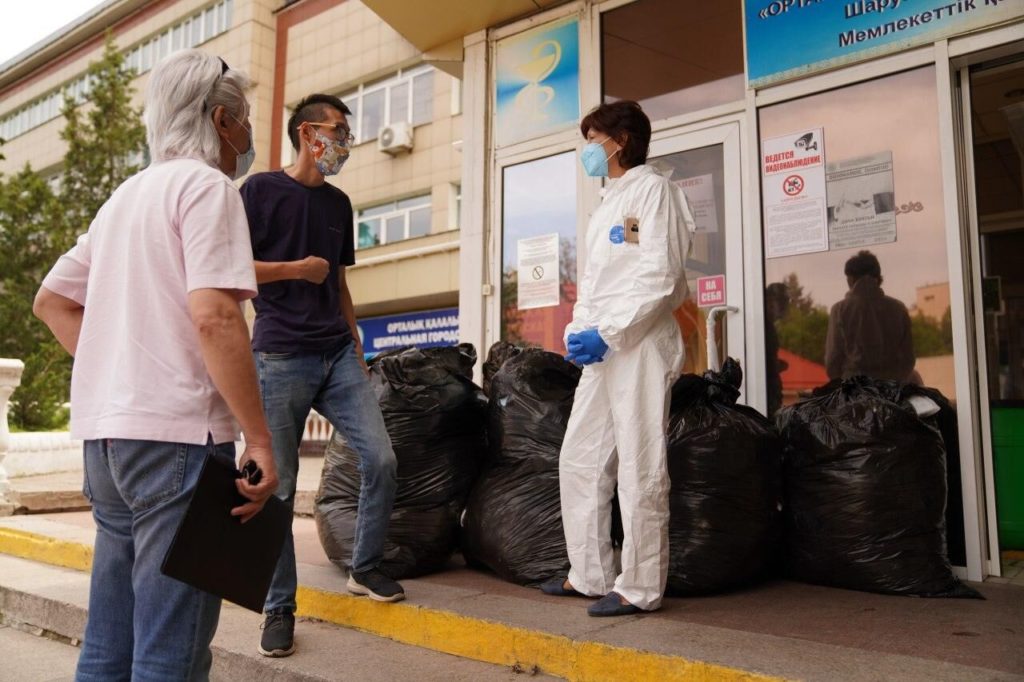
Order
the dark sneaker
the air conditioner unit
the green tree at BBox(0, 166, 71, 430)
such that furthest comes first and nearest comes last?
the air conditioner unit → the green tree at BBox(0, 166, 71, 430) → the dark sneaker

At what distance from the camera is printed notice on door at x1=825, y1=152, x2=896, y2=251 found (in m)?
3.79

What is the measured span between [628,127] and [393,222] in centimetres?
1474

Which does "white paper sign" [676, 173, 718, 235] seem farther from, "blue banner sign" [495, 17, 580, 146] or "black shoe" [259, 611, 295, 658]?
"black shoe" [259, 611, 295, 658]

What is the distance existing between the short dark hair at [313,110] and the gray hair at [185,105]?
1.28 m

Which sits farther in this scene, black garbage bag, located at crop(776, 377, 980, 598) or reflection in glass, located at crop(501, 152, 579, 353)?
reflection in glass, located at crop(501, 152, 579, 353)

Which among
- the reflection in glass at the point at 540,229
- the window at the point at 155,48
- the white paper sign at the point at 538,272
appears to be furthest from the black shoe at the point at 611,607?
the window at the point at 155,48

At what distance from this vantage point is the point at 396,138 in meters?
16.6

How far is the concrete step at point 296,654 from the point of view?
8.43 feet

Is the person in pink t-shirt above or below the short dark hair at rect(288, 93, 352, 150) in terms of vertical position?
below

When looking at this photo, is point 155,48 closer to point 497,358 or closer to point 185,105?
point 497,358

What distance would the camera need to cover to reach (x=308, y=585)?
131 inches

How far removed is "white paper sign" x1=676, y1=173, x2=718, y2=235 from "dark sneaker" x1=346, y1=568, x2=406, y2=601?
8.06 feet

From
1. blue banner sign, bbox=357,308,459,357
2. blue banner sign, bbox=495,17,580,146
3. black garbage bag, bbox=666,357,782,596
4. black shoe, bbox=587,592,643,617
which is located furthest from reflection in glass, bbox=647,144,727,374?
blue banner sign, bbox=357,308,459,357

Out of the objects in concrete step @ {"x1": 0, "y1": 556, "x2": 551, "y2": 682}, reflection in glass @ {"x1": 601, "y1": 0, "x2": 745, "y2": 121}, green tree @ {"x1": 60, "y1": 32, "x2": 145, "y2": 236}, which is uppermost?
green tree @ {"x1": 60, "y1": 32, "x2": 145, "y2": 236}
